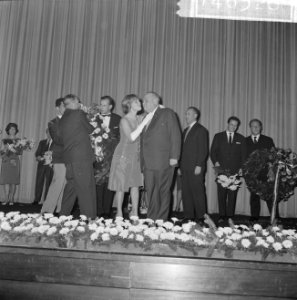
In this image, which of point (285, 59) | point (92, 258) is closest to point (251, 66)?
point (285, 59)

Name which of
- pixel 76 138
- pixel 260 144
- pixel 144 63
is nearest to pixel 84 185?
pixel 76 138

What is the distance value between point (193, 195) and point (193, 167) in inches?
14.4

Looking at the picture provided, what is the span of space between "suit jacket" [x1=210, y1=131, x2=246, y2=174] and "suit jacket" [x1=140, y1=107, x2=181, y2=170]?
2.08 metres

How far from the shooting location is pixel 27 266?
7.18ft

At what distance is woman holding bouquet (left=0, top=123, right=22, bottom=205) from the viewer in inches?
261

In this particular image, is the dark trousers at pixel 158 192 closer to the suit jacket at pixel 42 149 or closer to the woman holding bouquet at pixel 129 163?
the woman holding bouquet at pixel 129 163

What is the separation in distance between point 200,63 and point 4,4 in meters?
4.60

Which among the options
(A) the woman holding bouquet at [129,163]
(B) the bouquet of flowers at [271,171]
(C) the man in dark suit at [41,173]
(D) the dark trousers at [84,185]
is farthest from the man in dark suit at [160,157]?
(C) the man in dark suit at [41,173]

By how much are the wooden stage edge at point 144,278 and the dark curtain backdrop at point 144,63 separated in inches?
206

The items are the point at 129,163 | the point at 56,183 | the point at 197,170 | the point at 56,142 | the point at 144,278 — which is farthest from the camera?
the point at 197,170

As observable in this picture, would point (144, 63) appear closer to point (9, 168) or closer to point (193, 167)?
point (9, 168)

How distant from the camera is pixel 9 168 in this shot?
22.1 feet

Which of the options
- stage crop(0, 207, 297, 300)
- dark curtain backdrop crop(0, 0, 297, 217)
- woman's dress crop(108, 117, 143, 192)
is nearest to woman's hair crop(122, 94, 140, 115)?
woman's dress crop(108, 117, 143, 192)

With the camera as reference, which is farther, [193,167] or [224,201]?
[224,201]
